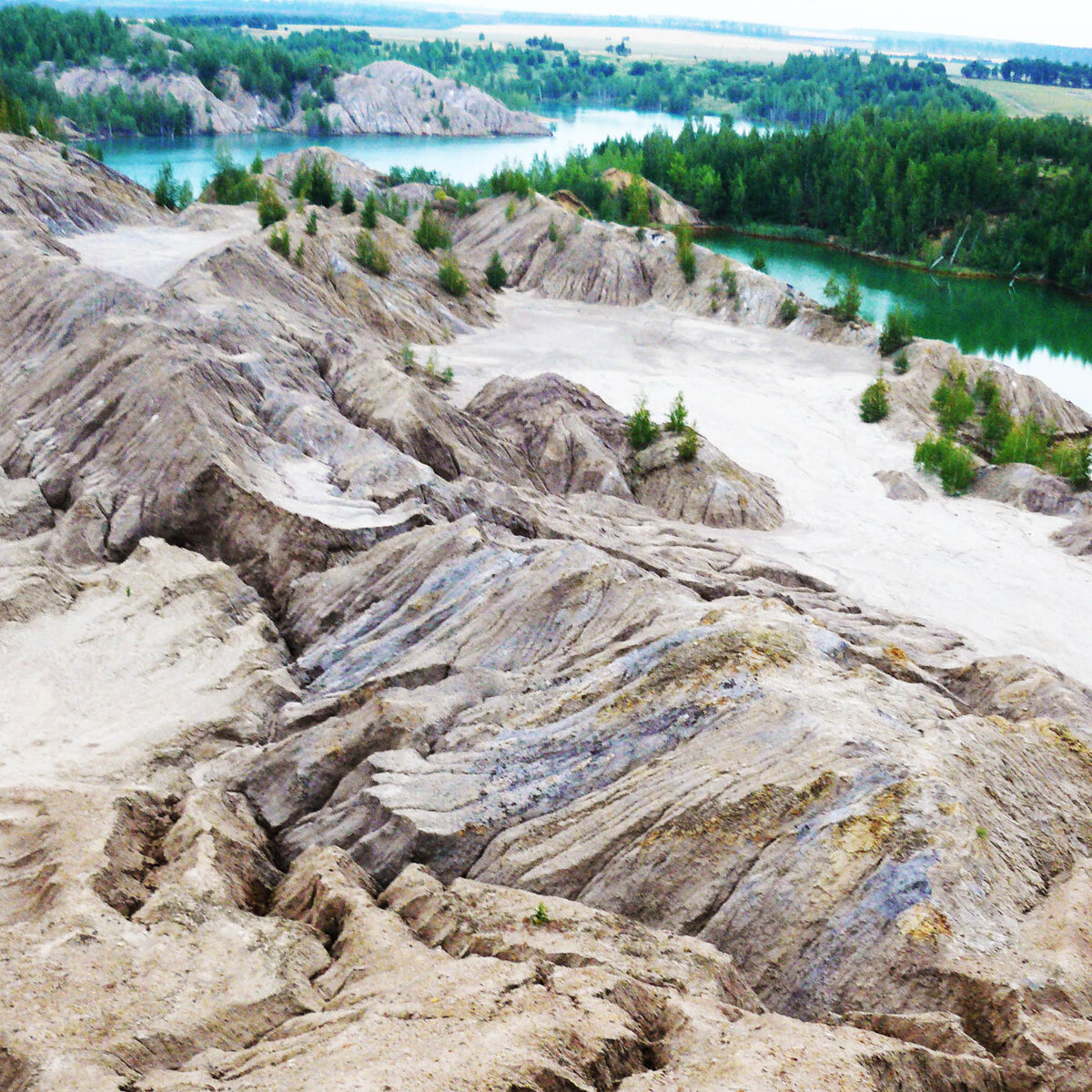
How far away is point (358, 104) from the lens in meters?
114

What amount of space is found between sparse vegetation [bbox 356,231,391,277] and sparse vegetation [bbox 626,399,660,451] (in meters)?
13.1

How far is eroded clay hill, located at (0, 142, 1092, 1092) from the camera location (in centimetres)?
656

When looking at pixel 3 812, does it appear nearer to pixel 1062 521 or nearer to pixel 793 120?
pixel 1062 521

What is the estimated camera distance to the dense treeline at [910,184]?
59.4 meters

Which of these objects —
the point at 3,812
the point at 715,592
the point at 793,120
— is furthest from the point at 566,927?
the point at 793,120

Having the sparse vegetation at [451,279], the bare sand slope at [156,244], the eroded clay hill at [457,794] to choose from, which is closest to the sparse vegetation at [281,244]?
the bare sand slope at [156,244]

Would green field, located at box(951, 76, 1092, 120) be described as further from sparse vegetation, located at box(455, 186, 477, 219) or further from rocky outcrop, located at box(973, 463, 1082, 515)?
rocky outcrop, located at box(973, 463, 1082, 515)

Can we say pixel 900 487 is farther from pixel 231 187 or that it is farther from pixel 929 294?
pixel 929 294

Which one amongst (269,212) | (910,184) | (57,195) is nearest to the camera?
(57,195)

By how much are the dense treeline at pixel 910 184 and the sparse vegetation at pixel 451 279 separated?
2265 cm

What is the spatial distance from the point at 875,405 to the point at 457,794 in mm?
23742

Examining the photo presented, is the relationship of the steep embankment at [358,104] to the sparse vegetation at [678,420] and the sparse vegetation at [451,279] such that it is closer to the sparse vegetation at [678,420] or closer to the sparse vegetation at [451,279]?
the sparse vegetation at [451,279]

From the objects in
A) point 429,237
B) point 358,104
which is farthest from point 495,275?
point 358,104

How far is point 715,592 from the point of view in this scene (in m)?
15.9
